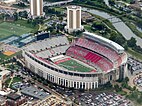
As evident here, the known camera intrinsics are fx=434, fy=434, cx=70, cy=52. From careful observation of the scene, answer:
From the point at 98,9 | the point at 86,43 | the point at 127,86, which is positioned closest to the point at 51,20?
the point at 98,9

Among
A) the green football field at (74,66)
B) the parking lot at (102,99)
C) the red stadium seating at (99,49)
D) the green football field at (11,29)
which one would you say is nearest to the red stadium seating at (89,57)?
the red stadium seating at (99,49)

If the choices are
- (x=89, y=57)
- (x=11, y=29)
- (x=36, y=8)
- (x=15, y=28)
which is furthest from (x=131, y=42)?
(x=36, y=8)

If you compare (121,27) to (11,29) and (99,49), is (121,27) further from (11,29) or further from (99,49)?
(99,49)

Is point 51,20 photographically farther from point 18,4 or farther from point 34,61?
point 34,61

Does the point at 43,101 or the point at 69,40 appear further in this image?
the point at 69,40

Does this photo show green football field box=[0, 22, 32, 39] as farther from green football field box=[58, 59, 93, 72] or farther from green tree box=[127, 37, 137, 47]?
green tree box=[127, 37, 137, 47]

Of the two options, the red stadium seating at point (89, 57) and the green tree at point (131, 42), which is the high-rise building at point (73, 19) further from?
the red stadium seating at point (89, 57)

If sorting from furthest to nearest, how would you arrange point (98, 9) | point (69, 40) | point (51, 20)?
point (98, 9) < point (51, 20) < point (69, 40)

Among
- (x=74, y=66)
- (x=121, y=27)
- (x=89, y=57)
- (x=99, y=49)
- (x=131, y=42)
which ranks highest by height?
(x=99, y=49)
